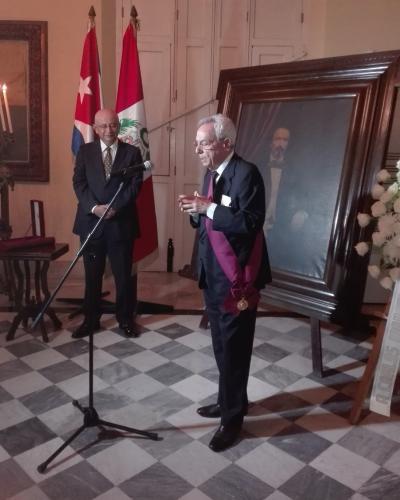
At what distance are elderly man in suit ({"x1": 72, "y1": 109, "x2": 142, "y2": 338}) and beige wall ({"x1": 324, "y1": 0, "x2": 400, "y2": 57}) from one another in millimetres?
2237

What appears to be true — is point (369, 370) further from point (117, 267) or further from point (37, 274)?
point (37, 274)

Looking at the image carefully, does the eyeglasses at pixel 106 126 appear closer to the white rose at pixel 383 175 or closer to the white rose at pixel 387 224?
the white rose at pixel 383 175

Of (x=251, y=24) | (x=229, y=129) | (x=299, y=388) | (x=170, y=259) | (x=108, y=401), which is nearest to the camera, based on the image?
(x=229, y=129)

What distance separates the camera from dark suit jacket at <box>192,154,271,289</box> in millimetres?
1910

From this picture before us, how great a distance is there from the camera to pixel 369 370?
7.70 feet

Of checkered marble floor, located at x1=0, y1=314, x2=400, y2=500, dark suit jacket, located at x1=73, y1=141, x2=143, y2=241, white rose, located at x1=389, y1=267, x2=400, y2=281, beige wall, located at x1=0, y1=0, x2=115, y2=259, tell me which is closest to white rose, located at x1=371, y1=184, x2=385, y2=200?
white rose, located at x1=389, y1=267, x2=400, y2=281

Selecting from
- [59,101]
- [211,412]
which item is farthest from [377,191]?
[59,101]

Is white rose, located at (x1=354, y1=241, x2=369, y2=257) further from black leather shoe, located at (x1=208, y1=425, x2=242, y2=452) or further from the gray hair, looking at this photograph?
black leather shoe, located at (x1=208, y1=425, x2=242, y2=452)

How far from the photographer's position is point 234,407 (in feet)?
7.09

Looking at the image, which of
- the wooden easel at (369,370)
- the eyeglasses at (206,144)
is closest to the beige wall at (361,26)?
the wooden easel at (369,370)

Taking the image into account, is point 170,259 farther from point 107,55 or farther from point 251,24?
point 251,24

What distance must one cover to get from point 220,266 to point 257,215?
0.88ft

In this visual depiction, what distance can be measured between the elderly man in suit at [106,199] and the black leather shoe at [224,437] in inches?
48.8

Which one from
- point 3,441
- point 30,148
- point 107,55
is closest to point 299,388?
point 3,441
